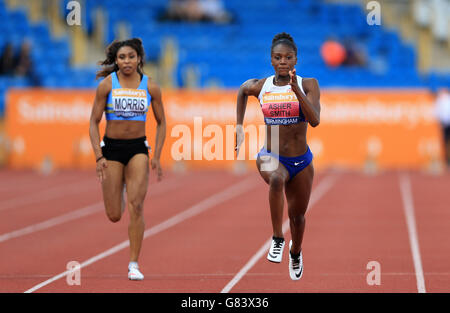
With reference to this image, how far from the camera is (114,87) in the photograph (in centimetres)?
827

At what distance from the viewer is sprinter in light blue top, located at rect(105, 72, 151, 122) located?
827cm

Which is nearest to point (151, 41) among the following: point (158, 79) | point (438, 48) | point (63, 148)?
point (158, 79)

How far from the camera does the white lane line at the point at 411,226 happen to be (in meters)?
8.48

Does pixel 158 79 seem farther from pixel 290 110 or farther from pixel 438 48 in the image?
pixel 290 110

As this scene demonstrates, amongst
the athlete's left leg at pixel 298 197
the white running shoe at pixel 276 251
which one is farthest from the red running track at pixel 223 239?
the athlete's left leg at pixel 298 197

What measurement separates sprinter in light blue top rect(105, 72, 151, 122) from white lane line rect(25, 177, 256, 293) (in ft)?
5.28

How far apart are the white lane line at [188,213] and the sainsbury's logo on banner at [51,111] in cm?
602

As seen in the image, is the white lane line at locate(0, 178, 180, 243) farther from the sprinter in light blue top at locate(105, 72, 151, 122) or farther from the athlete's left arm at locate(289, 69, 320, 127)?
the athlete's left arm at locate(289, 69, 320, 127)

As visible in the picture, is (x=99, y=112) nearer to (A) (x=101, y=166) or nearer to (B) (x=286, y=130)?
(A) (x=101, y=166)

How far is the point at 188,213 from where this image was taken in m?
15.3

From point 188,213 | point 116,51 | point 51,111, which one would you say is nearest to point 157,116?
point 116,51

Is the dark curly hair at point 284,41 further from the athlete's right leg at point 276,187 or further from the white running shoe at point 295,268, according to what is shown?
the white running shoe at point 295,268
